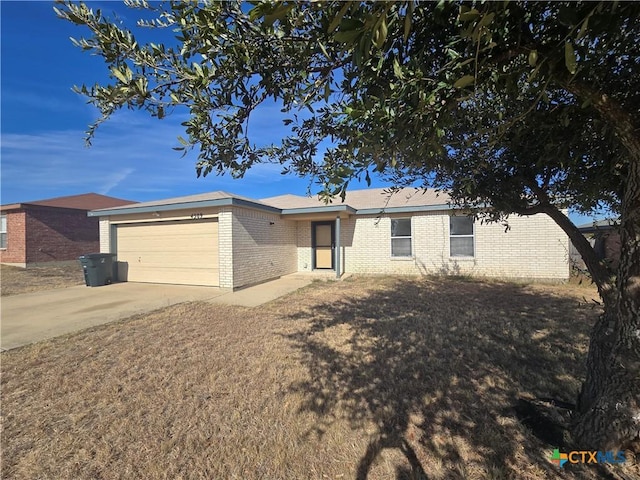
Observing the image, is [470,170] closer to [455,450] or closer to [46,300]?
[455,450]

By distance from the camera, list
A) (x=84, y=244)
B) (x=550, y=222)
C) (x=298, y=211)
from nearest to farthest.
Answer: (x=550, y=222)
(x=298, y=211)
(x=84, y=244)

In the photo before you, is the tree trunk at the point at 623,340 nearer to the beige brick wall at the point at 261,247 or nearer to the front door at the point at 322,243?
the beige brick wall at the point at 261,247

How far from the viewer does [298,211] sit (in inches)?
484

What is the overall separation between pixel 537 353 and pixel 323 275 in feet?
30.1

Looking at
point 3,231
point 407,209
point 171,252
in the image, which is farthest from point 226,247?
point 3,231

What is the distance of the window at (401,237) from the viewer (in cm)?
1268

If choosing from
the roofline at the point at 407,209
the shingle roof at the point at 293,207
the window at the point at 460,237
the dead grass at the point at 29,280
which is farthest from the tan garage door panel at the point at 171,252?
the window at the point at 460,237

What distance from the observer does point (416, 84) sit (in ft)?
5.19

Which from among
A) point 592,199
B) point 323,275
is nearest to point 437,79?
point 592,199

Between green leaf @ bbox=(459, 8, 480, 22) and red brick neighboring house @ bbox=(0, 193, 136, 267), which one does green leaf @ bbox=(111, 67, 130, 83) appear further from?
red brick neighboring house @ bbox=(0, 193, 136, 267)

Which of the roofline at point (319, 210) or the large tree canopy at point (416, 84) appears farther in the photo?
the roofline at point (319, 210)

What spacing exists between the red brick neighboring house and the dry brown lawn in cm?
1595

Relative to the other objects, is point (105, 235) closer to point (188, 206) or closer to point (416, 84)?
point (188, 206)

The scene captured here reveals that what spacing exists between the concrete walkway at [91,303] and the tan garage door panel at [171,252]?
43 cm
